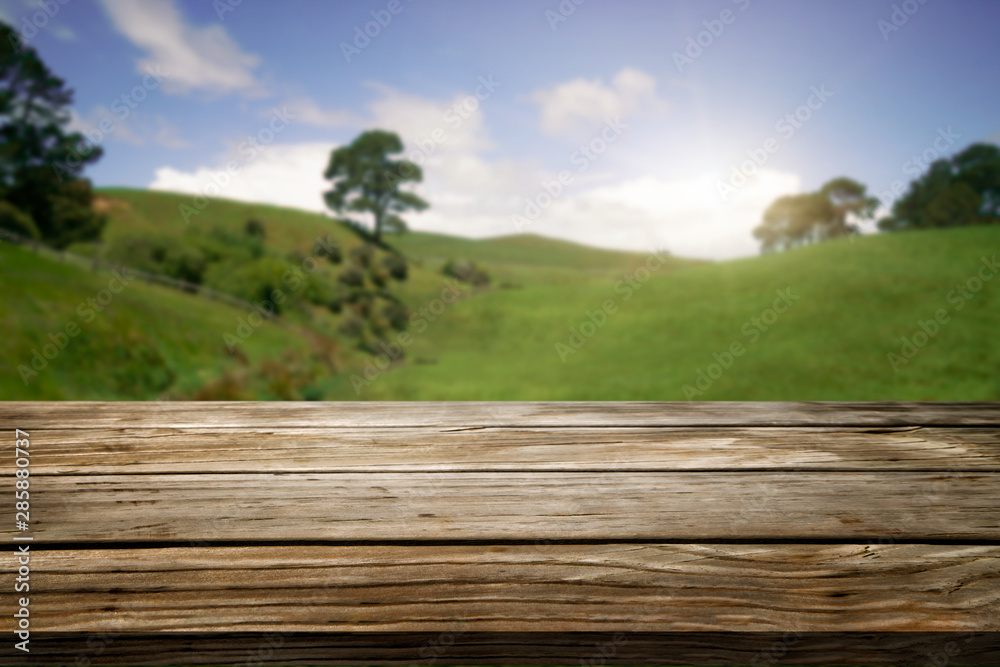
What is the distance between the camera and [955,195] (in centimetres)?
4141

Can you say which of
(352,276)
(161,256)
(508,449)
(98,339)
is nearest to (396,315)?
(352,276)

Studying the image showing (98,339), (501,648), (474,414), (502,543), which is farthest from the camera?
(98,339)

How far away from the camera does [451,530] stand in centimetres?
114

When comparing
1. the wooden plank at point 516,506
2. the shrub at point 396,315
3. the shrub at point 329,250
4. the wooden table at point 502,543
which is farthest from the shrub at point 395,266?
the wooden plank at point 516,506

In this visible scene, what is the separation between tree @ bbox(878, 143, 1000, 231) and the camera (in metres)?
40.4

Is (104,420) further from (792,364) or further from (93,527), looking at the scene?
(792,364)

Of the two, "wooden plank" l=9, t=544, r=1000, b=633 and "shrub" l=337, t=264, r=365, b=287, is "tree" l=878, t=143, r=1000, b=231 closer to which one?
"shrub" l=337, t=264, r=365, b=287

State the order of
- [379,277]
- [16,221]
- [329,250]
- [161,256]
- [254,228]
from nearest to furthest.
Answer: [16,221], [161,256], [379,277], [329,250], [254,228]

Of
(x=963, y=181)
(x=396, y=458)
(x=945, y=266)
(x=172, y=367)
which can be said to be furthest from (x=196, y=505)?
(x=963, y=181)

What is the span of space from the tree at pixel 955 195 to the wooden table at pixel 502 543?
159ft

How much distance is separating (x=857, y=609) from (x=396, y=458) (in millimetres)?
985

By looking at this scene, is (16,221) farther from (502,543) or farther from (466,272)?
(502,543)

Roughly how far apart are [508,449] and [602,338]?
89.7ft

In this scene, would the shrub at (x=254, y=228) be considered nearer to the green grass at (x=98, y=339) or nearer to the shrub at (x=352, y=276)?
the shrub at (x=352, y=276)
